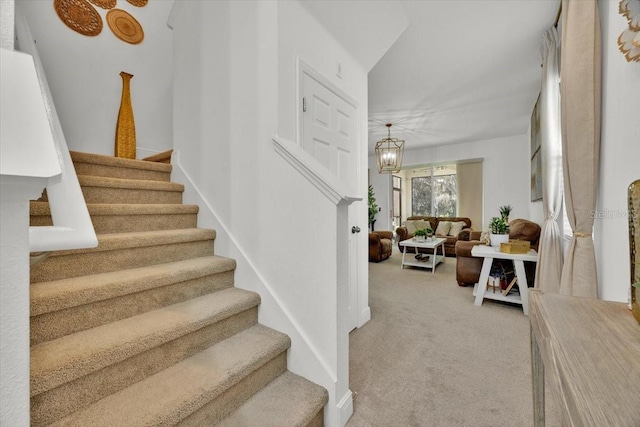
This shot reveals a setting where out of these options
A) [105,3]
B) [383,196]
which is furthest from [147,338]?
[383,196]

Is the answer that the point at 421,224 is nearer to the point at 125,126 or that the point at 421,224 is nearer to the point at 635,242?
the point at 125,126

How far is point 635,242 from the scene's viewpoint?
67 centimetres

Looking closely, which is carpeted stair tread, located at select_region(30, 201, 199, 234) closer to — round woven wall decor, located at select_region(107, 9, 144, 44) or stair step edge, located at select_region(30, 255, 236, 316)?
stair step edge, located at select_region(30, 255, 236, 316)

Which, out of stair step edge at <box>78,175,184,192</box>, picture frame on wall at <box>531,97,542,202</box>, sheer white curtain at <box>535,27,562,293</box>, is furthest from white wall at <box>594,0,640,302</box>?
stair step edge at <box>78,175,184,192</box>

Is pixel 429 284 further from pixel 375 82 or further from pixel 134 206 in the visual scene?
pixel 134 206

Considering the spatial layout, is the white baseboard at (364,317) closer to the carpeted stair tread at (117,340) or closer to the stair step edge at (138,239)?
the carpeted stair tread at (117,340)

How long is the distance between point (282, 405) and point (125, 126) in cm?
318

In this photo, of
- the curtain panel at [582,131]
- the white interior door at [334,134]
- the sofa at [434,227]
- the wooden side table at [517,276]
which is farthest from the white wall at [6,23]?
the sofa at [434,227]

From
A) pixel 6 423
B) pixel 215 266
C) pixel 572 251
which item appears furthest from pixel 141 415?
pixel 572 251

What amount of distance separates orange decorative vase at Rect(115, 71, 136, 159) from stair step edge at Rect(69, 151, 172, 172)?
3.35ft

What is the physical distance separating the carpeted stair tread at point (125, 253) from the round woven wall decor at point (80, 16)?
8.91ft

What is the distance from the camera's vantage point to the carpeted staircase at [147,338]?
937 millimetres

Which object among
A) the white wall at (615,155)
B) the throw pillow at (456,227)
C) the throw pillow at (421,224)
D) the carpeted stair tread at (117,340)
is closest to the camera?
the carpeted stair tread at (117,340)

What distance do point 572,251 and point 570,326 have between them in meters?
1.42
